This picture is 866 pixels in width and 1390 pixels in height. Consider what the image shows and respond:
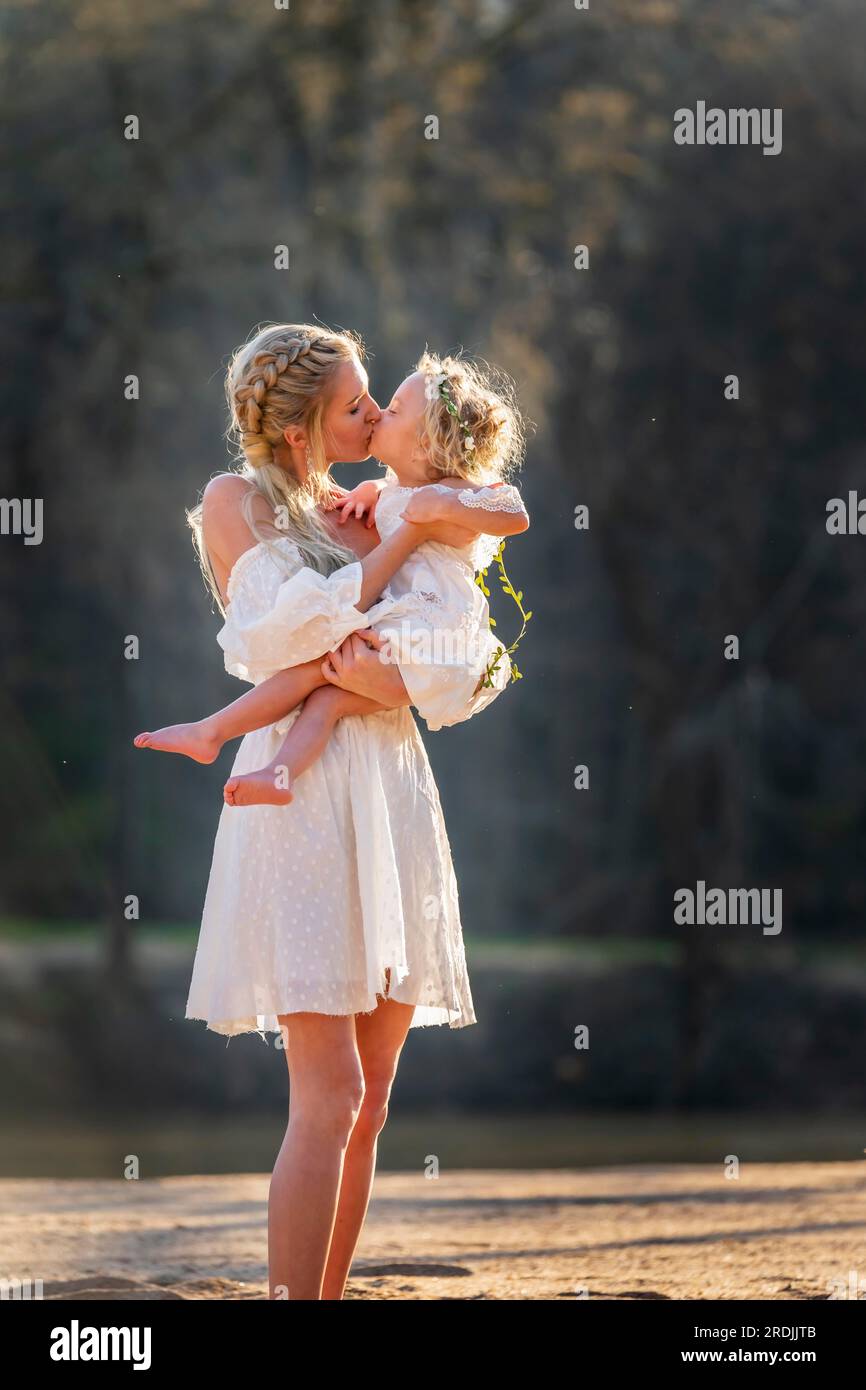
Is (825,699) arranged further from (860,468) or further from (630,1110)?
(630,1110)

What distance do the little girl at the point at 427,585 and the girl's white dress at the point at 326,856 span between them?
0.01 metres

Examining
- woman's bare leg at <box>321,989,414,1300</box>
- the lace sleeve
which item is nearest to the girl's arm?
the lace sleeve

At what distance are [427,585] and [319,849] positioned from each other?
1.75ft

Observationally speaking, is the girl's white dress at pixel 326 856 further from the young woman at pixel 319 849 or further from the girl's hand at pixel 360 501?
the girl's hand at pixel 360 501

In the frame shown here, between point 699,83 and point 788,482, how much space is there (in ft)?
11.9

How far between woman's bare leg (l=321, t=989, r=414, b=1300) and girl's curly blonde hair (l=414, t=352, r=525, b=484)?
3.30 feet

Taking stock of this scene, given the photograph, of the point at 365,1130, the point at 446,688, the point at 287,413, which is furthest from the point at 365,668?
the point at 365,1130

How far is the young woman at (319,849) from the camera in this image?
3.11 m

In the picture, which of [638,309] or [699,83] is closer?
[699,83]

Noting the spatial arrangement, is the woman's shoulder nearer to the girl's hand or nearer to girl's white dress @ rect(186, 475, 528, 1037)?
girl's white dress @ rect(186, 475, 528, 1037)

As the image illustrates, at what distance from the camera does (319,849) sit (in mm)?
3211

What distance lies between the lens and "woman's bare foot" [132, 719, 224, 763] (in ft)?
10.6

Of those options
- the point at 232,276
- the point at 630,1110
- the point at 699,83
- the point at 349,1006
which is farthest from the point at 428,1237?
the point at 699,83

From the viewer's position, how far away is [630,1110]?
1325cm
